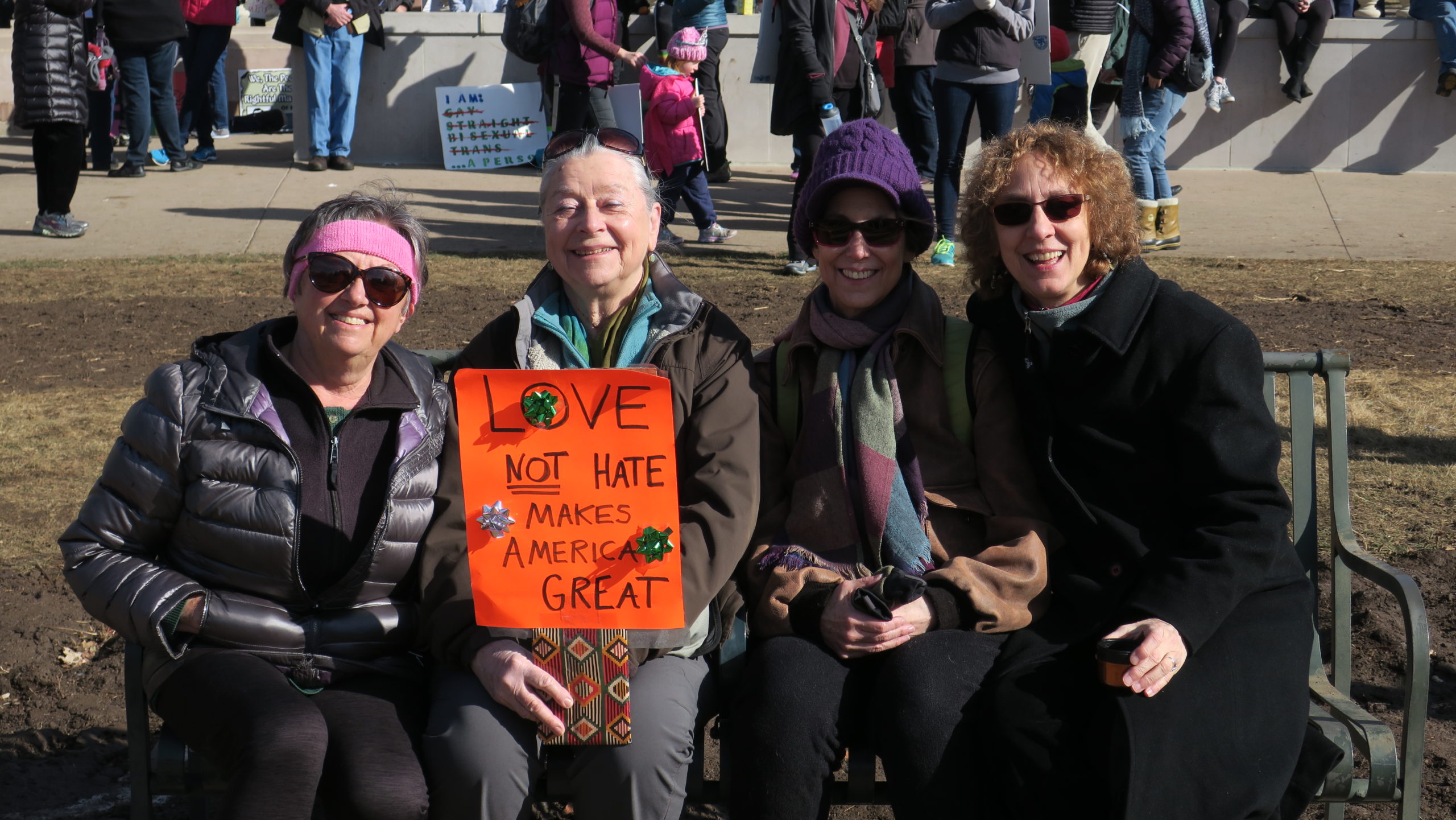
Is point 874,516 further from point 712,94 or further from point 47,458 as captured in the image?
point 712,94

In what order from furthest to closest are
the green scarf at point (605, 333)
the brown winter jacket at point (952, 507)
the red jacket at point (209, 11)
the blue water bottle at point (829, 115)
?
the red jacket at point (209, 11), the blue water bottle at point (829, 115), the green scarf at point (605, 333), the brown winter jacket at point (952, 507)

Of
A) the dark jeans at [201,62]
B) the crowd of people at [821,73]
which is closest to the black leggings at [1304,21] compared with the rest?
the crowd of people at [821,73]

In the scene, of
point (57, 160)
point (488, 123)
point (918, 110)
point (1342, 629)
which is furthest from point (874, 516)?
point (488, 123)

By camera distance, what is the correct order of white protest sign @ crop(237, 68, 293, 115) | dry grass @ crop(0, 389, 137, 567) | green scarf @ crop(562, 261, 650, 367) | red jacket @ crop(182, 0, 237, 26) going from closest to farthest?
green scarf @ crop(562, 261, 650, 367)
dry grass @ crop(0, 389, 137, 567)
red jacket @ crop(182, 0, 237, 26)
white protest sign @ crop(237, 68, 293, 115)

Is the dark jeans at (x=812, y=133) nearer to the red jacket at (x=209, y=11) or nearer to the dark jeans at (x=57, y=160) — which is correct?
the dark jeans at (x=57, y=160)

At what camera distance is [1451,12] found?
39.2 feet

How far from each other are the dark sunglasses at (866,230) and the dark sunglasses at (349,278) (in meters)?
0.93

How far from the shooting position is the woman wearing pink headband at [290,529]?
267 cm

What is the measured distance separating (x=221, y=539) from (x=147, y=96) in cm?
986

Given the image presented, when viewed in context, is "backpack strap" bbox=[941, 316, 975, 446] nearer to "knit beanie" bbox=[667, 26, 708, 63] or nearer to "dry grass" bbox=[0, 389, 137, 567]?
"dry grass" bbox=[0, 389, 137, 567]

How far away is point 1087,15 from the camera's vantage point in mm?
8969

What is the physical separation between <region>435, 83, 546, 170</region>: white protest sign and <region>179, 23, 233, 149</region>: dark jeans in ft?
6.63

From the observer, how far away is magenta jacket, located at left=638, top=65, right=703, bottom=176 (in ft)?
29.1

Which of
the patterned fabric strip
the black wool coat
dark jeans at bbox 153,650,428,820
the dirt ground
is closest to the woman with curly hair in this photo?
the black wool coat
